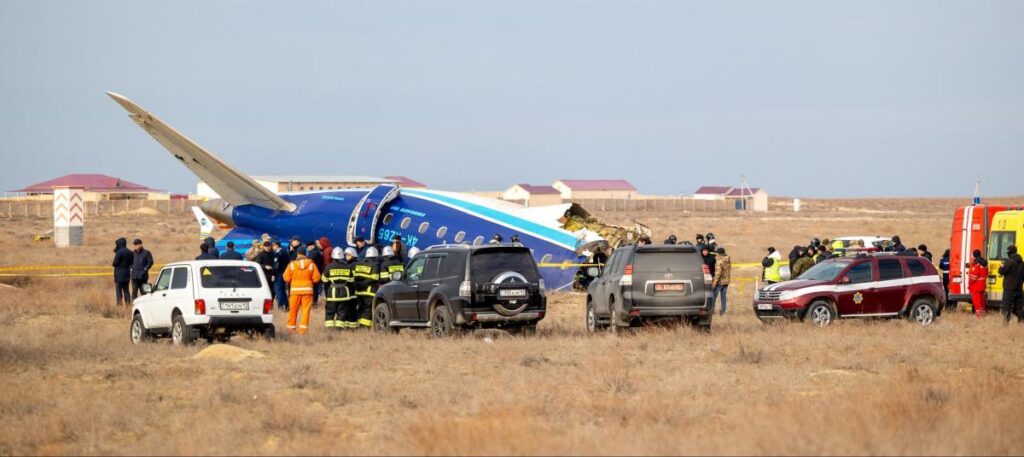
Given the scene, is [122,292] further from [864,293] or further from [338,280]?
[864,293]

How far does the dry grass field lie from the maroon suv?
19.8 inches

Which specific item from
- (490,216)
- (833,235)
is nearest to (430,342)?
(490,216)

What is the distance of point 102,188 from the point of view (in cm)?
17662

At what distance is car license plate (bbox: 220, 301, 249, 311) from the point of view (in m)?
21.4

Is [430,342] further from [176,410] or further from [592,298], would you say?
[176,410]

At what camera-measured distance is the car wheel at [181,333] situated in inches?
842

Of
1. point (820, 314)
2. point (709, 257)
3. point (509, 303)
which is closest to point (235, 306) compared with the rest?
point (509, 303)

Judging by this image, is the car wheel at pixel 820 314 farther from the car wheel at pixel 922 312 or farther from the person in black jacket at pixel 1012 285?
the person in black jacket at pixel 1012 285

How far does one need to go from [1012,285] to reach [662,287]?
24.6 ft

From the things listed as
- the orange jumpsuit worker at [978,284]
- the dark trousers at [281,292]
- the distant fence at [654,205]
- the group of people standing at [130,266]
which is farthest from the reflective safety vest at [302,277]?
the distant fence at [654,205]

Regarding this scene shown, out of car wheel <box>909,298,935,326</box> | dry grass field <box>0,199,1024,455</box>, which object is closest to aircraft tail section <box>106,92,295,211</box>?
dry grass field <box>0,199,1024,455</box>

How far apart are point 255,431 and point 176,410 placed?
1.85 meters

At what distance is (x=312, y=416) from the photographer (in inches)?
569

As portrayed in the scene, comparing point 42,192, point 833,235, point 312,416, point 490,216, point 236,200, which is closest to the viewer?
point 312,416
